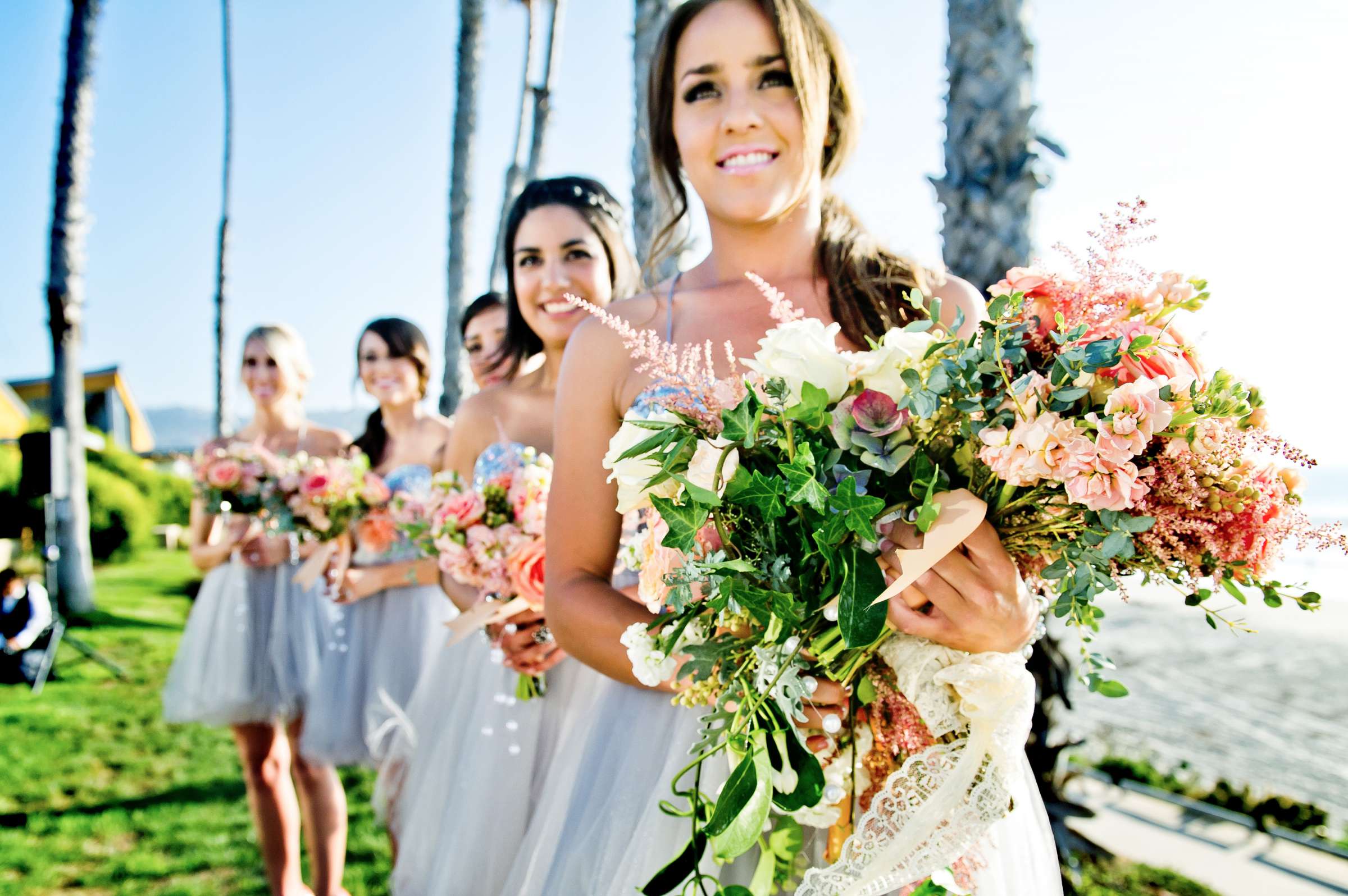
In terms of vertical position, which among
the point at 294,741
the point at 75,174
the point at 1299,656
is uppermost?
the point at 75,174

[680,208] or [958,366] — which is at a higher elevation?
[680,208]

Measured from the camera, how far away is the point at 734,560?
50.6 inches

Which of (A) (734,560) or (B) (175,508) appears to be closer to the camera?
(A) (734,560)

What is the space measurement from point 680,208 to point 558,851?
166 cm

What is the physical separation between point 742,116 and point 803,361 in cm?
90

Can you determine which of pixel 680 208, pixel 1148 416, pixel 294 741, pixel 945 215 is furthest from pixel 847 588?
pixel 294 741

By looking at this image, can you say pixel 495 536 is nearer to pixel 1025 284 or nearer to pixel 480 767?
pixel 480 767

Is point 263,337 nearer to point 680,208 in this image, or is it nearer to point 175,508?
point 680,208

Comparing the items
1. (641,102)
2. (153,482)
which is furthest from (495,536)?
(153,482)

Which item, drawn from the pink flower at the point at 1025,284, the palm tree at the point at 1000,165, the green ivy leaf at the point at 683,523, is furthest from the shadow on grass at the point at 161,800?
the pink flower at the point at 1025,284

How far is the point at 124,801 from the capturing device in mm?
6266

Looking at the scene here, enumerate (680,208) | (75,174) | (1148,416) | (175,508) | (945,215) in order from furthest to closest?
(175,508), (75,174), (945,215), (680,208), (1148,416)

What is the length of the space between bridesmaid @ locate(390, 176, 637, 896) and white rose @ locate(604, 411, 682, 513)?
1.31 meters

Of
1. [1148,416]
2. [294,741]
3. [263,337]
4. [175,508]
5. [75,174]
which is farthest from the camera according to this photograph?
[175,508]
